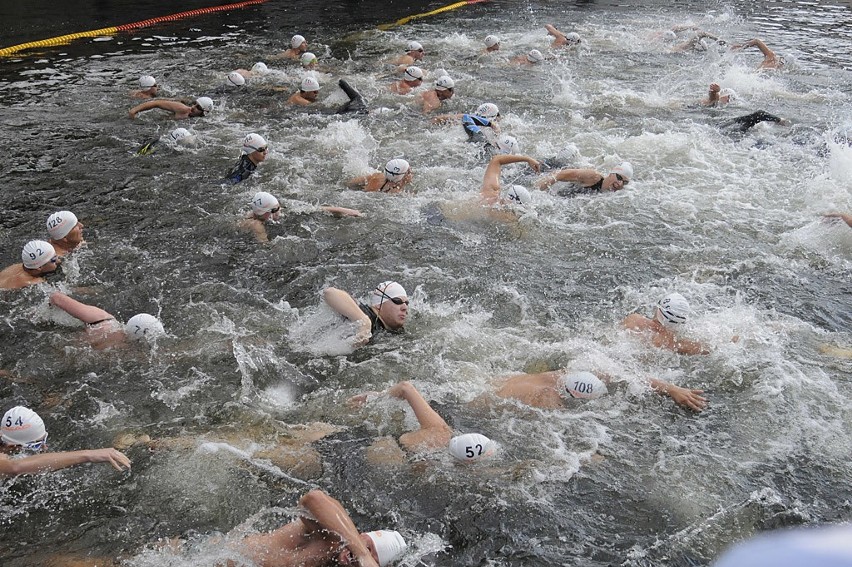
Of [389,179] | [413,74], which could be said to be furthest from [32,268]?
[413,74]

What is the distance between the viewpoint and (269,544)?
434 centimetres

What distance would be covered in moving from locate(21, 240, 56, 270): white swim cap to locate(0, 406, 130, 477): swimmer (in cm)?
270

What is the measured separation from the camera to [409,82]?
14.1m

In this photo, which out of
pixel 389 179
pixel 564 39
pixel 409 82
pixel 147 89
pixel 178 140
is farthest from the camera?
pixel 564 39

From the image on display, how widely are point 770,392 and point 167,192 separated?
781 cm

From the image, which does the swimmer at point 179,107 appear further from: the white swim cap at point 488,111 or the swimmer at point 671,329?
the swimmer at point 671,329

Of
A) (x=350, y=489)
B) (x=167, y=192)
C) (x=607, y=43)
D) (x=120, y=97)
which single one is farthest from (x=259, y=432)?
(x=607, y=43)

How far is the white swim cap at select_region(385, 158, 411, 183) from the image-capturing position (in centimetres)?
942

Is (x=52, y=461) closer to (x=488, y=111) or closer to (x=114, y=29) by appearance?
(x=488, y=111)

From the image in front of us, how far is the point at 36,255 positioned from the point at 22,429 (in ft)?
9.43

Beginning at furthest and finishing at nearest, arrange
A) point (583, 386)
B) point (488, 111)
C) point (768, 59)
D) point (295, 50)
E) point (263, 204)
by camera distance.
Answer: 1. point (295, 50)
2. point (768, 59)
3. point (488, 111)
4. point (263, 204)
5. point (583, 386)

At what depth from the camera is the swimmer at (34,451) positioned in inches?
193

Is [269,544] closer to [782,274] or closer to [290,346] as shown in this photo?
[290,346]

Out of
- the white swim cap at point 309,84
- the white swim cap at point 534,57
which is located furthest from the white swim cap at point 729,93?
the white swim cap at point 309,84
